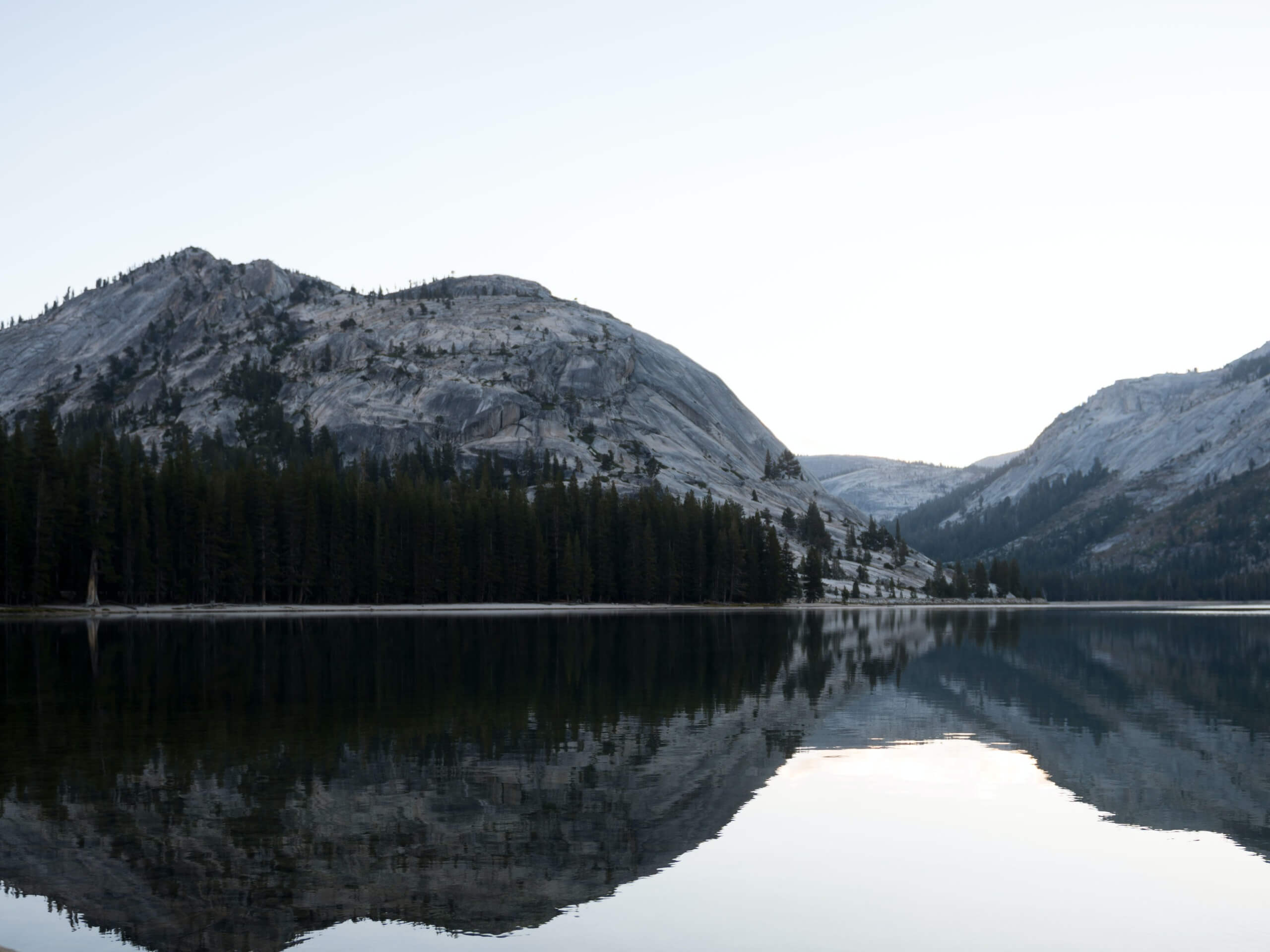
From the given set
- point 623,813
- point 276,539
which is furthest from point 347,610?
point 623,813

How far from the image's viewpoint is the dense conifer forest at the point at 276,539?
135750 millimetres

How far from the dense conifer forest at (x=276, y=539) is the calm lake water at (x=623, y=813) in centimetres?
8576

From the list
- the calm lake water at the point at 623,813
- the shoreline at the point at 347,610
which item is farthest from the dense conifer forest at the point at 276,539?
the calm lake water at the point at 623,813

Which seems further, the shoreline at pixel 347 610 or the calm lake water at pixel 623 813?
the shoreline at pixel 347 610

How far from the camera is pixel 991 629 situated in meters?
136

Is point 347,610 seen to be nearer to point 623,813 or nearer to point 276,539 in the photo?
point 276,539

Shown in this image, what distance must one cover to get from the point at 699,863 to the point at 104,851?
12286 millimetres

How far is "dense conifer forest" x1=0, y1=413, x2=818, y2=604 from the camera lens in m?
136

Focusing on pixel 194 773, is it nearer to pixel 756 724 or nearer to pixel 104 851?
pixel 104 851

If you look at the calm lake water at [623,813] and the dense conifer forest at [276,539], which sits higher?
the dense conifer forest at [276,539]

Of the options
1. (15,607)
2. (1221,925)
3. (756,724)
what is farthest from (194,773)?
(15,607)

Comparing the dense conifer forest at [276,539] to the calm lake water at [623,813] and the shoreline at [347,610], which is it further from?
the calm lake water at [623,813]

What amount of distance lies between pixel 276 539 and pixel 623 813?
149 metres

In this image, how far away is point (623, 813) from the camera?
27.0 m
